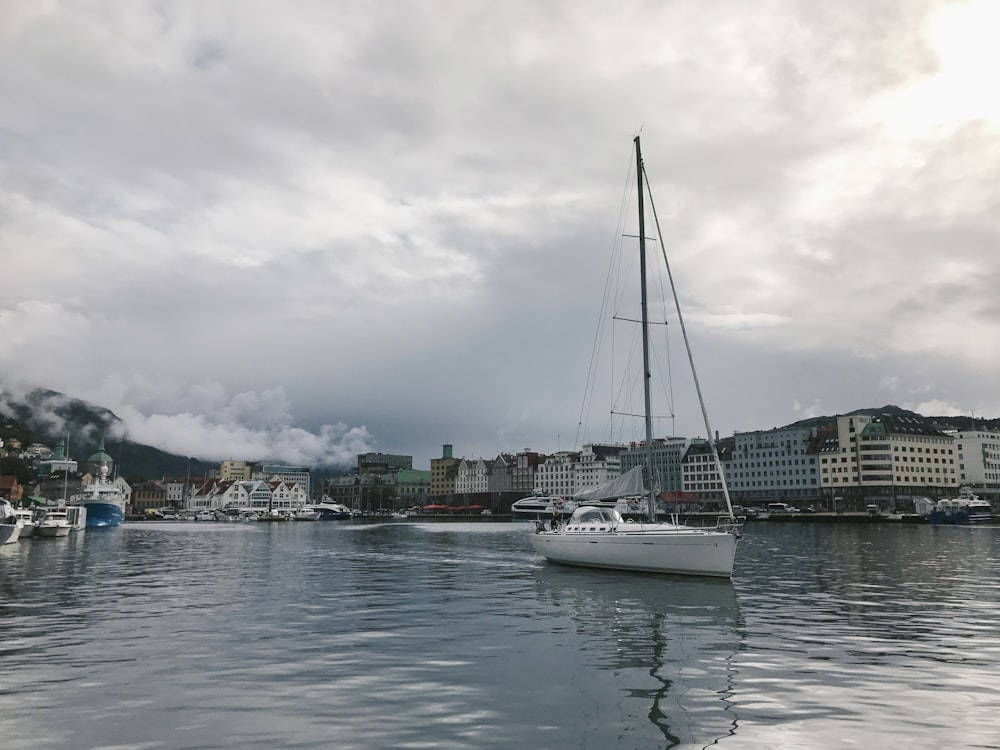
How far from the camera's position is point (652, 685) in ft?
53.0

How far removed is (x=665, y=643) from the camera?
834 inches

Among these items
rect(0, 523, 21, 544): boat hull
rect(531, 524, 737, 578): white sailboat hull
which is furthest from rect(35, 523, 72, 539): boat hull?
rect(531, 524, 737, 578): white sailboat hull

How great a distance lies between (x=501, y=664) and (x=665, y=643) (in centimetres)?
544

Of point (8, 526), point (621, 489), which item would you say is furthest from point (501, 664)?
point (8, 526)

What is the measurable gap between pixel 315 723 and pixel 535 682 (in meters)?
5.14

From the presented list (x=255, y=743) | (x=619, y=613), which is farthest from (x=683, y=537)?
(x=255, y=743)

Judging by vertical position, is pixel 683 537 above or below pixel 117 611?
above

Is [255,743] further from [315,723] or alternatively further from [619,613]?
[619,613]

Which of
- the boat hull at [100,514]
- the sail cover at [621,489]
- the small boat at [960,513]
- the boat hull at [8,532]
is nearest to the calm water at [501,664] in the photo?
the sail cover at [621,489]

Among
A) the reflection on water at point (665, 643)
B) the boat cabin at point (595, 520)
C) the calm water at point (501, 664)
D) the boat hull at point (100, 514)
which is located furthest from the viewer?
the boat hull at point (100, 514)

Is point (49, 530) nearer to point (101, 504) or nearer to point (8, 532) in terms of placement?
point (8, 532)

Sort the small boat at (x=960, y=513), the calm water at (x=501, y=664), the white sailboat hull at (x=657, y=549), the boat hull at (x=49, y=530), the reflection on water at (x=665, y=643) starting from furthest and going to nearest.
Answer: the small boat at (x=960, y=513) → the boat hull at (x=49, y=530) → the white sailboat hull at (x=657, y=549) → the reflection on water at (x=665, y=643) → the calm water at (x=501, y=664)

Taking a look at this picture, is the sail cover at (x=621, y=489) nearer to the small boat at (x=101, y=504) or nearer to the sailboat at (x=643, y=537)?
the sailboat at (x=643, y=537)

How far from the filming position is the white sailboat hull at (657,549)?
117ft
